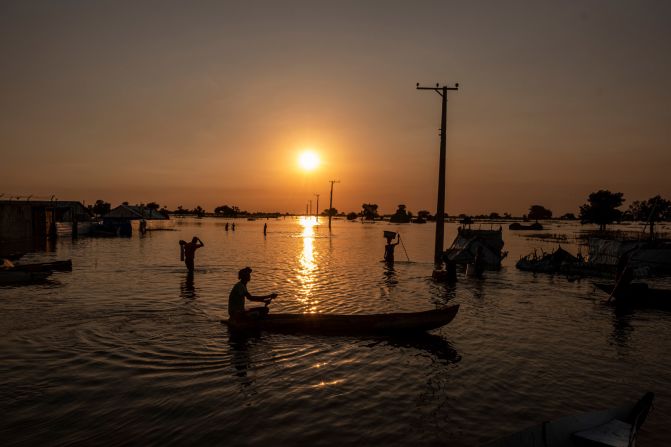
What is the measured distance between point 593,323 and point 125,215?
6980 centimetres

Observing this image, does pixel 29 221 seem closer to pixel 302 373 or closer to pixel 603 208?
pixel 302 373

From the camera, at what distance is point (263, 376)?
9.41m

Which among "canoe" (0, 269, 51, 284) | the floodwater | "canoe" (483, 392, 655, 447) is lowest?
the floodwater

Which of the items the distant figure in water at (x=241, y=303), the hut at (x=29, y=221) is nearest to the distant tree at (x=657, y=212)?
the distant figure in water at (x=241, y=303)

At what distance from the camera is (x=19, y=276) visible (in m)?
20.8

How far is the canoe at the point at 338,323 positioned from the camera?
493 inches

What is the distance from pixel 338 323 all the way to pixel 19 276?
17680 mm

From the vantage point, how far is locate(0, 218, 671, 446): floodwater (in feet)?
23.6

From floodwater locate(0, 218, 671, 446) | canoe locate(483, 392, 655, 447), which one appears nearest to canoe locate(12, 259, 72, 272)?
floodwater locate(0, 218, 671, 446)

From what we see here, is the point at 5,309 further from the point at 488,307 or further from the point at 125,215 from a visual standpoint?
the point at 125,215

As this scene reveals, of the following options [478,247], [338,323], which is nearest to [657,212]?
[478,247]

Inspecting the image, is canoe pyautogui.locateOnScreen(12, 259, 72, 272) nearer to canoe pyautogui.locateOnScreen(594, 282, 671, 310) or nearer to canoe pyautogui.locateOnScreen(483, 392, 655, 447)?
canoe pyautogui.locateOnScreen(483, 392, 655, 447)

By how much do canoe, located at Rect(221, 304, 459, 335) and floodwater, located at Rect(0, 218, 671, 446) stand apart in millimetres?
424

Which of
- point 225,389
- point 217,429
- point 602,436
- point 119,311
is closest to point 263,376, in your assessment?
point 225,389
